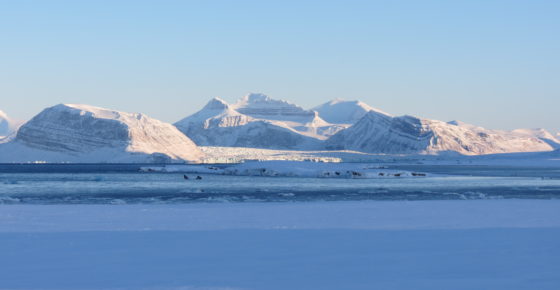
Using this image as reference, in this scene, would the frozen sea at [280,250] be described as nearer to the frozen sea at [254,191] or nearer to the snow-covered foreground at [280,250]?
the snow-covered foreground at [280,250]

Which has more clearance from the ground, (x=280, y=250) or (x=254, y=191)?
(x=280, y=250)

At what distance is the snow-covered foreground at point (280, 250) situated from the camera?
12461mm

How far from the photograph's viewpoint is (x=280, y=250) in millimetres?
15508

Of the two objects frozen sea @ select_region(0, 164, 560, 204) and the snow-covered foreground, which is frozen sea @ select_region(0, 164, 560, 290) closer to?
the snow-covered foreground

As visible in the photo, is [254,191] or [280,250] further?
[254,191]

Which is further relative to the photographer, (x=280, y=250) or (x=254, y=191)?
(x=254, y=191)

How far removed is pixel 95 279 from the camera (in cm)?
1259

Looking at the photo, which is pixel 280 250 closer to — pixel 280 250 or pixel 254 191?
pixel 280 250

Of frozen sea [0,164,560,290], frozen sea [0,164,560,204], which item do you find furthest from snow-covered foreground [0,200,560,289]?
frozen sea [0,164,560,204]

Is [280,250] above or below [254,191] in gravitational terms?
above

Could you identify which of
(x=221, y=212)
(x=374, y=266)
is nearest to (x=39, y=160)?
(x=221, y=212)

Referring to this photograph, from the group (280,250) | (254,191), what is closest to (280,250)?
(280,250)

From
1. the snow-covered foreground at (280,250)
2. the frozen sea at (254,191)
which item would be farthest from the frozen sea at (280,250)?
the frozen sea at (254,191)

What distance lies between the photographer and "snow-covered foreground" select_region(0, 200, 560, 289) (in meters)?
12.5
